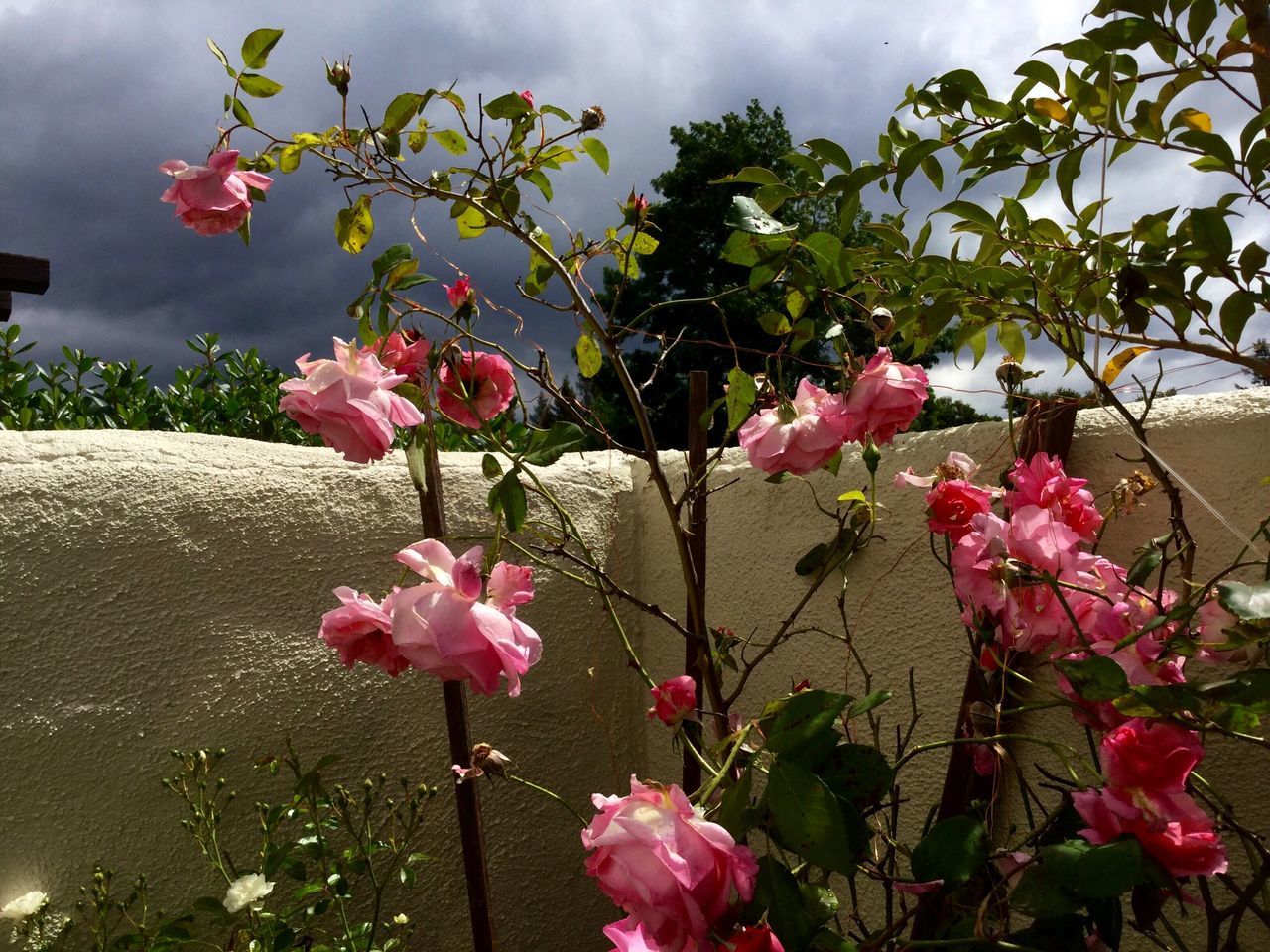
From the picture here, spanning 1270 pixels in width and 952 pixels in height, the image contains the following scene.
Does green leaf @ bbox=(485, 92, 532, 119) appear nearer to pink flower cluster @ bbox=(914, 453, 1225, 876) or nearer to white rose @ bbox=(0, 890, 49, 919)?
pink flower cluster @ bbox=(914, 453, 1225, 876)

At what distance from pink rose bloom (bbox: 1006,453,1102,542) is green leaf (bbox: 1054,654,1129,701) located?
29 cm

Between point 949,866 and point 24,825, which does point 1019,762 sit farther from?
point 24,825

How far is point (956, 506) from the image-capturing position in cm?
126

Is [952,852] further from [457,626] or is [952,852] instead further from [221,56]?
[221,56]

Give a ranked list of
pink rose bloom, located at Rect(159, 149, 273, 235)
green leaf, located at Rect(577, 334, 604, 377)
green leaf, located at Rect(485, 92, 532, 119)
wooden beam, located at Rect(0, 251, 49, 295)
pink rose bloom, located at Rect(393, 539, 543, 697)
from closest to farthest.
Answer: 1. pink rose bloom, located at Rect(393, 539, 543, 697)
2. pink rose bloom, located at Rect(159, 149, 273, 235)
3. green leaf, located at Rect(485, 92, 532, 119)
4. green leaf, located at Rect(577, 334, 604, 377)
5. wooden beam, located at Rect(0, 251, 49, 295)

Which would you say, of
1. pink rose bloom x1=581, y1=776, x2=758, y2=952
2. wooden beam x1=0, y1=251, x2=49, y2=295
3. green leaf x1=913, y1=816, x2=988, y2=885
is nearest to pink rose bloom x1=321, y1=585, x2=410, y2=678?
pink rose bloom x1=581, y1=776, x2=758, y2=952

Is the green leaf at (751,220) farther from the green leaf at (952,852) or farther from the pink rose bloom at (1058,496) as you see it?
the green leaf at (952,852)

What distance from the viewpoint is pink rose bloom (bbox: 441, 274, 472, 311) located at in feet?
A: 4.27

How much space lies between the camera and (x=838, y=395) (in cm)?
124

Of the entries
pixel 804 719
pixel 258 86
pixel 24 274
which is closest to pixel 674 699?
pixel 804 719

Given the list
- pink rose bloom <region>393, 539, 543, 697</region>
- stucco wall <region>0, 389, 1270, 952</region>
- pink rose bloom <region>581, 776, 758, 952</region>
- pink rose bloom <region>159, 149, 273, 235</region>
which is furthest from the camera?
Answer: stucco wall <region>0, 389, 1270, 952</region>

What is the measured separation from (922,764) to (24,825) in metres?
1.63

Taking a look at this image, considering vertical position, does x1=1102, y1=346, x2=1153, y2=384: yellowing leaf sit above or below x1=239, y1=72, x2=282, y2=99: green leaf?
below

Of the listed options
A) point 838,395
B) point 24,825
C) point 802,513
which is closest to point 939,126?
point 838,395
